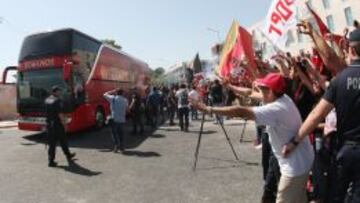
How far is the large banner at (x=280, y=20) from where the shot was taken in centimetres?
710

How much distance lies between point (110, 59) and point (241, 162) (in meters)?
11.3

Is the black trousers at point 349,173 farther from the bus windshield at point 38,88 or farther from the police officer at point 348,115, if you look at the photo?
the bus windshield at point 38,88

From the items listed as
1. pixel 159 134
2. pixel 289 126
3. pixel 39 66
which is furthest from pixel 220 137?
pixel 289 126

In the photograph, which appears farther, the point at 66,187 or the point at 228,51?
the point at 228,51

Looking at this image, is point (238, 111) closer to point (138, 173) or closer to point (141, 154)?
point (138, 173)

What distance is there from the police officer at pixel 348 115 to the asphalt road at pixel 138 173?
3555mm

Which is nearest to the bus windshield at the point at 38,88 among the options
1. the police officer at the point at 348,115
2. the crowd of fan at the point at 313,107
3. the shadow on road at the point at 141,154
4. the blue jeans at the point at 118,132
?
the blue jeans at the point at 118,132

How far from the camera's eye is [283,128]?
4156mm

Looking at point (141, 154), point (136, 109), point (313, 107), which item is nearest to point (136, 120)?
point (136, 109)

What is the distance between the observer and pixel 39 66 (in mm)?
15867

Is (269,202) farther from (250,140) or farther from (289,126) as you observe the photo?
(250,140)

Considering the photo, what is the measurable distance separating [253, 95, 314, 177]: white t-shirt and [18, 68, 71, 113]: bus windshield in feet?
39.8

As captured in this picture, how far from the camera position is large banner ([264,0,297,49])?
710 cm

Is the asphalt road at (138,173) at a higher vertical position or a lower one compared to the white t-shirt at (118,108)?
lower
